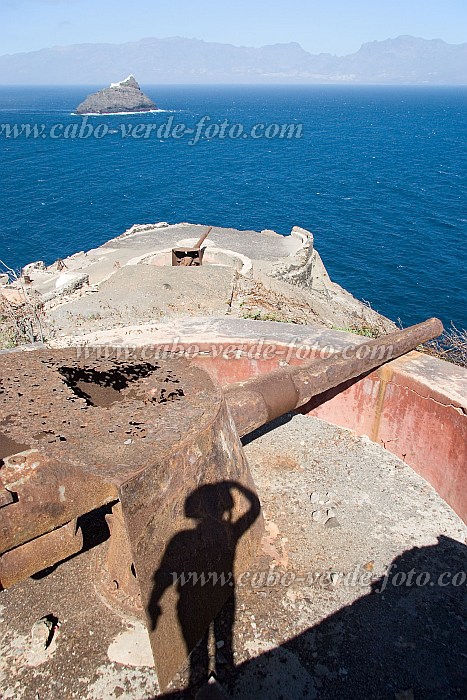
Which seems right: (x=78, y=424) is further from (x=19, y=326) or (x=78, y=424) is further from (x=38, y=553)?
(x=19, y=326)

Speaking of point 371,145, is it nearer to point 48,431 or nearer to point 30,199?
point 30,199

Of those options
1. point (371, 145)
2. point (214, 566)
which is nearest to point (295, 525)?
point (214, 566)

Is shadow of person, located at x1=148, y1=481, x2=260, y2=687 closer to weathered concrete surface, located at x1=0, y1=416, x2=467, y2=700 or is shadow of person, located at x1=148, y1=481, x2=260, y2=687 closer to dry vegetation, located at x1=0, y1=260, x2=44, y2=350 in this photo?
weathered concrete surface, located at x1=0, y1=416, x2=467, y2=700

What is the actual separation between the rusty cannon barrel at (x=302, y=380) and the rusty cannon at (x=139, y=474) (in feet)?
0.07

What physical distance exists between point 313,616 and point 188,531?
1.32 metres

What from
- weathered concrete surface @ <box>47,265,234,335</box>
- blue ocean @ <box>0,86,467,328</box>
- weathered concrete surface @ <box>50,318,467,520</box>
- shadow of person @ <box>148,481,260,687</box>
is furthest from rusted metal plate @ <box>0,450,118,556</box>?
blue ocean @ <box>0,86,467,328</box>

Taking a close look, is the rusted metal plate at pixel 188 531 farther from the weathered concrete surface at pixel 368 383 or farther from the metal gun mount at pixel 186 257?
the metal gun mount at pixel 186 257

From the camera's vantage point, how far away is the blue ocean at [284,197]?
3045cm

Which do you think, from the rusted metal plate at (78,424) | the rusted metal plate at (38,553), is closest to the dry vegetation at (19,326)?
the rusted metal plate at (78,424)

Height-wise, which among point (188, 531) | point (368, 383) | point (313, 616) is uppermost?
point (188, 531)

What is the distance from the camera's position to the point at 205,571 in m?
3.52

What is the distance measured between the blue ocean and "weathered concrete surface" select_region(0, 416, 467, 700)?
64.6ft

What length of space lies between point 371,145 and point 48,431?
85.2 metres

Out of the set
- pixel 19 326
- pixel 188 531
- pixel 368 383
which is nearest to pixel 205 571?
pixel 188 531
